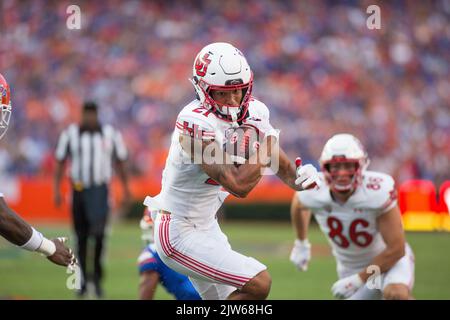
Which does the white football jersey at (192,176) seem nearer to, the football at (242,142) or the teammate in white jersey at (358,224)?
the football at (242,142)

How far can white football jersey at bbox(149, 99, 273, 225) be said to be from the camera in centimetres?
442

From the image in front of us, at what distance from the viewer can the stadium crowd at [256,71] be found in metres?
16.5

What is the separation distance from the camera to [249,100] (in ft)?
15.1

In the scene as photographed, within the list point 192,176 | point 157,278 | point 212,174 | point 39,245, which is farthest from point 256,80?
point 39,245

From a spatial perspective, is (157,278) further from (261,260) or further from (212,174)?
(261,260)

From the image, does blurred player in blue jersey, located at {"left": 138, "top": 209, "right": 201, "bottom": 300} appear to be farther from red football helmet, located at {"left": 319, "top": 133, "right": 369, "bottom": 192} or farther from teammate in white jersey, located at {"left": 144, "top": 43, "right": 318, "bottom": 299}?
red football helmet, located at {"left": 319, "top": 133, "right": 369, "bottom": 192}

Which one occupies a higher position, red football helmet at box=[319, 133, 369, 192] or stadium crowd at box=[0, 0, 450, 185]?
stadium crowd at box=[0, 0, 450, 185]

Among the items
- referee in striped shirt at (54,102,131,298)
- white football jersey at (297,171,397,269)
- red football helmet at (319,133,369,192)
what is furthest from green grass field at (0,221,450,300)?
red football helmet at (319,133,369,192)

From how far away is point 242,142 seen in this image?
451cm

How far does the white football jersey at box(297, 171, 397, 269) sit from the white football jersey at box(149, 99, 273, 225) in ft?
3.85

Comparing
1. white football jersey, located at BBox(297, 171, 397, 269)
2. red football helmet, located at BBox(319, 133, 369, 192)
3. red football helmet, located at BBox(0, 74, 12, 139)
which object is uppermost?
red football helmet, located at BBox(0, 74, 12, 139)

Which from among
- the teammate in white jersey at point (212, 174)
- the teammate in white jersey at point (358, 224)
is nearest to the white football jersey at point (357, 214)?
the teammate in white jersey at point (358, 224)

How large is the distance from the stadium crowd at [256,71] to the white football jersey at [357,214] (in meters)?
10.2

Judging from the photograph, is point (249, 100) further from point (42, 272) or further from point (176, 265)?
point (42, 272)
